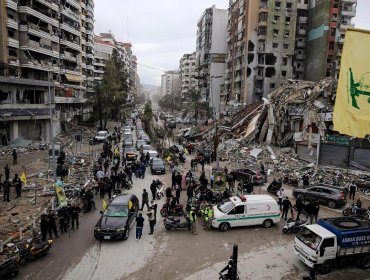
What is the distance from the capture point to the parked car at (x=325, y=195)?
804 inches

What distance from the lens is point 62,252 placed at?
13.2 metres

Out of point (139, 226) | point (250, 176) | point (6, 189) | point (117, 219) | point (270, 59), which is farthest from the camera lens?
point (270, 59)

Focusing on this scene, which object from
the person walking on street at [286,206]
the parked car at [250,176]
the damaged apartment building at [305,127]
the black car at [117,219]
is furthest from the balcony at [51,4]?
the person walking on street at [286,206]

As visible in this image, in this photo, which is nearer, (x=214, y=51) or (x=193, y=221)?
(x=193, y=221)

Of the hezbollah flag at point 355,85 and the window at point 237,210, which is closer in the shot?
the hezbollah flag at point 355,85

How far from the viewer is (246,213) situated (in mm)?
16297

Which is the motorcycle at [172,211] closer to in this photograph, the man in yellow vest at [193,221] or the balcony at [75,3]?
the man in yellow vest at [193,221]

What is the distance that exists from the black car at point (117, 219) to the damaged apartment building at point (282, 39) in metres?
46.9

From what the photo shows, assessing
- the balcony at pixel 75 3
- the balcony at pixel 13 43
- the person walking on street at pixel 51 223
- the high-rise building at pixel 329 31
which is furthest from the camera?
the high-rise building at pixel 329 31

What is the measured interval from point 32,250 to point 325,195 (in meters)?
17.5

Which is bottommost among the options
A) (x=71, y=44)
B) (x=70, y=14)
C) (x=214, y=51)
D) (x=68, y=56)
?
(x=68, y=56)

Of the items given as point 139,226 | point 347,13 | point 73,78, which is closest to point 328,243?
point 139,226

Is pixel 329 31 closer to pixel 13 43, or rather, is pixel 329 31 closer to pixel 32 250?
pixel 13 43

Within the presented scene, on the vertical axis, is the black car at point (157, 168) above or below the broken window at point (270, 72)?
below
